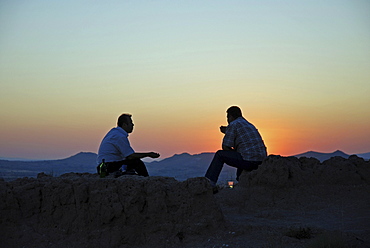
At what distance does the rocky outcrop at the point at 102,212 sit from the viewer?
18.1ft

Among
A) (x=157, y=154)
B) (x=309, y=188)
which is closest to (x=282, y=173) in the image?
(x=309, y=188)

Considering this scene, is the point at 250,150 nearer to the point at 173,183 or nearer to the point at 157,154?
the point at 157,154

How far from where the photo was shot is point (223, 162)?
807 cm

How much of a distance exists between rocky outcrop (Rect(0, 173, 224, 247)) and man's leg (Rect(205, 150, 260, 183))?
5.86 ft

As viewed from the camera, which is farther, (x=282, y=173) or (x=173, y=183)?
(x=282, y=173)

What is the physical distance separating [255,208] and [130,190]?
123 inches

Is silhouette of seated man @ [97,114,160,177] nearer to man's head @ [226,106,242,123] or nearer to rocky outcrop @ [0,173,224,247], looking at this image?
rocky outcrop @ [0,173,224,247]

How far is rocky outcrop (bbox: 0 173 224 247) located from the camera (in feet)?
18.1

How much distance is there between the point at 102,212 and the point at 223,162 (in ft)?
10.2

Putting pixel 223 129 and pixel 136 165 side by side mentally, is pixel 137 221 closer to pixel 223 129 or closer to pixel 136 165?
pixel 136 165

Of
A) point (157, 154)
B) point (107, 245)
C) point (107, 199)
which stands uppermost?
point (157, 154)

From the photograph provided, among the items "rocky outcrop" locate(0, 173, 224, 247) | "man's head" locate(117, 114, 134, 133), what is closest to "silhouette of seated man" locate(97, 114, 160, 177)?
"man's head" locate(117, 114, 134, 133)

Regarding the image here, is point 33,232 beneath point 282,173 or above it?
beneath

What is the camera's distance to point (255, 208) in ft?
26.2
